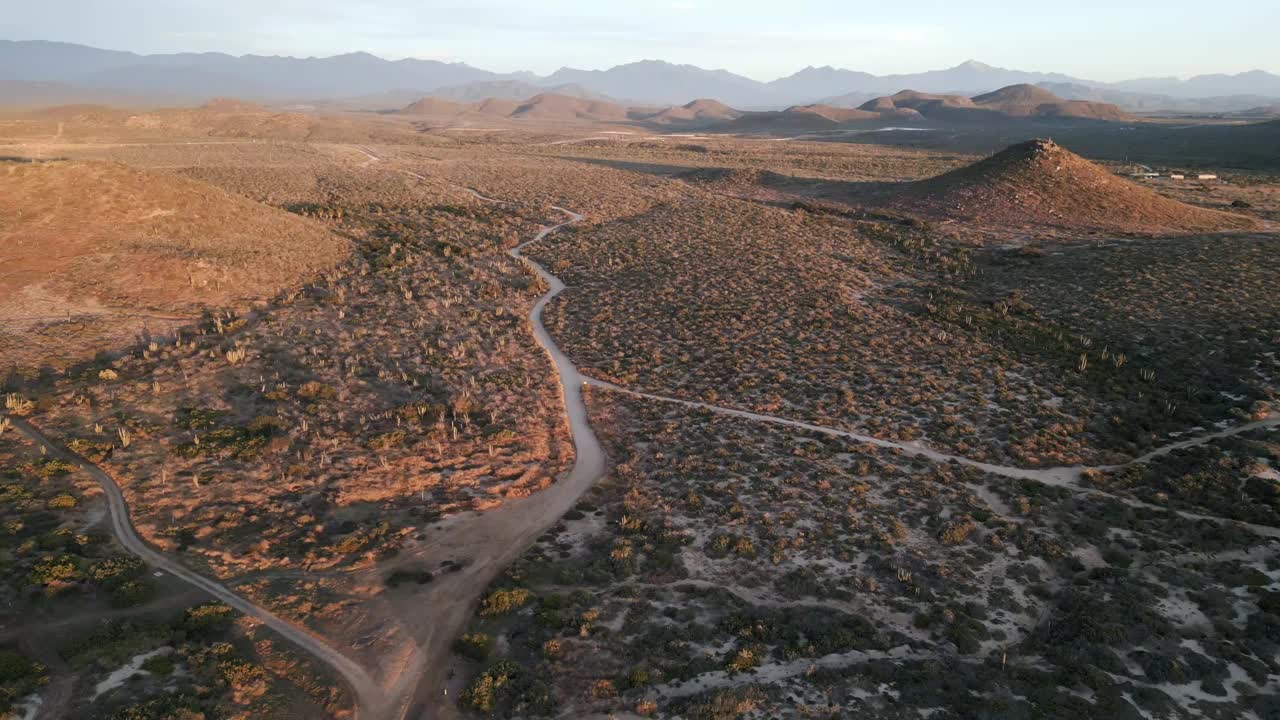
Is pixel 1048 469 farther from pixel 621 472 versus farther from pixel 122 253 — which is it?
pixel 122 253

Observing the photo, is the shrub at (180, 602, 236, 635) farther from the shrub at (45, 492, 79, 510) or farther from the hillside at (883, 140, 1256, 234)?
the hillside at (883, 140, 1256, 234)

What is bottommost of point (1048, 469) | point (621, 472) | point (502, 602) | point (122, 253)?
point (502, 602)

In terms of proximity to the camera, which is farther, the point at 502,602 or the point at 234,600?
the point at 502,602

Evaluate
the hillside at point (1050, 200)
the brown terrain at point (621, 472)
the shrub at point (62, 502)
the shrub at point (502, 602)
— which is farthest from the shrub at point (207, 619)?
the hillside at point (1050, 200)

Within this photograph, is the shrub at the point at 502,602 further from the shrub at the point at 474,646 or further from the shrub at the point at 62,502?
the shrub at the point at 62,502

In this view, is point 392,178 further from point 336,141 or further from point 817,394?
point 817,394

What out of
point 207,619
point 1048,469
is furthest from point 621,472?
point 1048,469

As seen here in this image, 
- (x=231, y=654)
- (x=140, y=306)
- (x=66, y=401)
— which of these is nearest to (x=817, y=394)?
(x=231, y=654)
